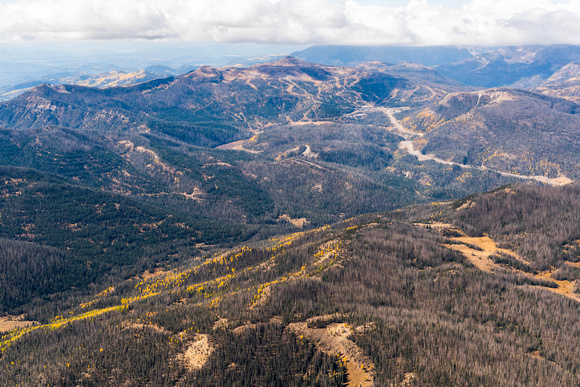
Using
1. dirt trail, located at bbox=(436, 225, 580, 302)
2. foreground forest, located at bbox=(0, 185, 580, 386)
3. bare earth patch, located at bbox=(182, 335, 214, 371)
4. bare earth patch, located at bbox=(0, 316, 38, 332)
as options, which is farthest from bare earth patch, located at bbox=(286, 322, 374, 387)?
bare earth patch, located at bbox=(0, 316, 38, 332)

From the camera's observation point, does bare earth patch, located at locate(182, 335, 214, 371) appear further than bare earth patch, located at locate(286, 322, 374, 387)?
Yes

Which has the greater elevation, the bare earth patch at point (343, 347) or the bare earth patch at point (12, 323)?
the bare earth patch at point (343, 347)

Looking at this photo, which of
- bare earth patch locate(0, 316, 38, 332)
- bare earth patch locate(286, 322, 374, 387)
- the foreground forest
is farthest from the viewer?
bare earth patch locate(0, 316, 38, 332)

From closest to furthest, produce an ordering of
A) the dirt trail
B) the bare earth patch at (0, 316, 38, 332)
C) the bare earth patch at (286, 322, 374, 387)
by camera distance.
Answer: the bare earth patch at (286, 322, 374, 387)
the dirt trail
the bare earth patch at (0, 316, 38, 332)

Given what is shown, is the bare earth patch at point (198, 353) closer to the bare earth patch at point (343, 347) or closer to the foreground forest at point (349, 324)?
the foreground forest at point (349, 324)

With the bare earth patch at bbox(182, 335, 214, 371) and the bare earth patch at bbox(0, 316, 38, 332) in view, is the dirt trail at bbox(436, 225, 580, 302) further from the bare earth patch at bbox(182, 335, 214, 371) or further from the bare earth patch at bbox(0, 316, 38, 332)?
the bare earth patch at bbox(0, 316, 38, 332)

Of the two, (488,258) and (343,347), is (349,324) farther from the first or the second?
(488,258)

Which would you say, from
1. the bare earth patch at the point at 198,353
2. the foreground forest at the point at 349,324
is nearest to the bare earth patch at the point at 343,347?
the foreground forest at the point at 349,324

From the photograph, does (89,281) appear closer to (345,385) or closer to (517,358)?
(345,385)

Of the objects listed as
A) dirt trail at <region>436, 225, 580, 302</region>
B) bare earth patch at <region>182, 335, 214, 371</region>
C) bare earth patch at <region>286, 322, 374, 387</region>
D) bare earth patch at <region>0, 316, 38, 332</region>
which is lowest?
bare earth patch at <region>0, 316, 38, 332</region>
